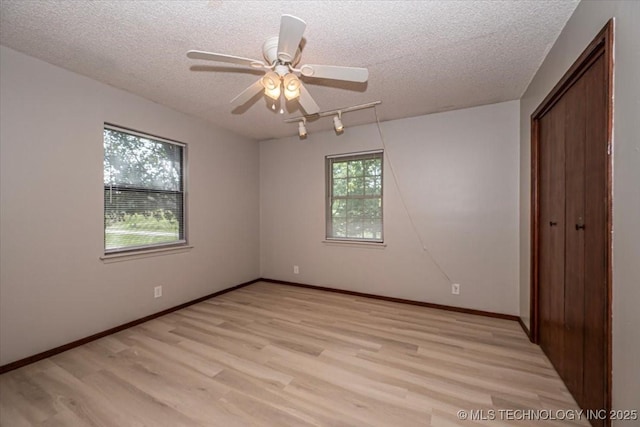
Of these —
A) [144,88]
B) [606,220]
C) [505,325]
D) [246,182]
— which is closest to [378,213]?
[505,325]

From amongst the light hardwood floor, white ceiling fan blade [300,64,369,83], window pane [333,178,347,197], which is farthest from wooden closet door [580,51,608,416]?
window pane [333,178,347,197]

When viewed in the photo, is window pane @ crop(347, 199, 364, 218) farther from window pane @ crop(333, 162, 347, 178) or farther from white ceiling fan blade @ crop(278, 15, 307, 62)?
white ceiling fan blade @ crop(278, 15, 307, 62)

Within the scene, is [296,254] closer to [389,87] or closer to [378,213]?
[378,213]

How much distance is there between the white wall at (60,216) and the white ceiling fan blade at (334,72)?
2.18 meters

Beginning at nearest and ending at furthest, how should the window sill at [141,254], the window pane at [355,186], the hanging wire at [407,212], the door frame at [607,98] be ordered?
1. the door frame at [607,98]
2. the window sill at [141,254]
3. the hanging wire at [407,212]
4. the window pane at [355,186]

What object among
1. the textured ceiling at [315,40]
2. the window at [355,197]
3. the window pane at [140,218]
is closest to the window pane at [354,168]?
the window at [355,197]

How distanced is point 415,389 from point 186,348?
6.27ft

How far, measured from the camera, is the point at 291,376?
194 centimetres

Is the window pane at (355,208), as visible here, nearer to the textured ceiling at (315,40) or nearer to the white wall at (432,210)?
the white wall at (432,210)

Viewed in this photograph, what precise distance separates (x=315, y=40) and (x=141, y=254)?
2.73m

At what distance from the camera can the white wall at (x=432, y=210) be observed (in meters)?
2.96

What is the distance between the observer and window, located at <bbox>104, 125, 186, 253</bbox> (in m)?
2.65

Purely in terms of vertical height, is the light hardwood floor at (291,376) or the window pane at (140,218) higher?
the window pane at (140,218)

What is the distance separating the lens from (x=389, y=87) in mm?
2594
